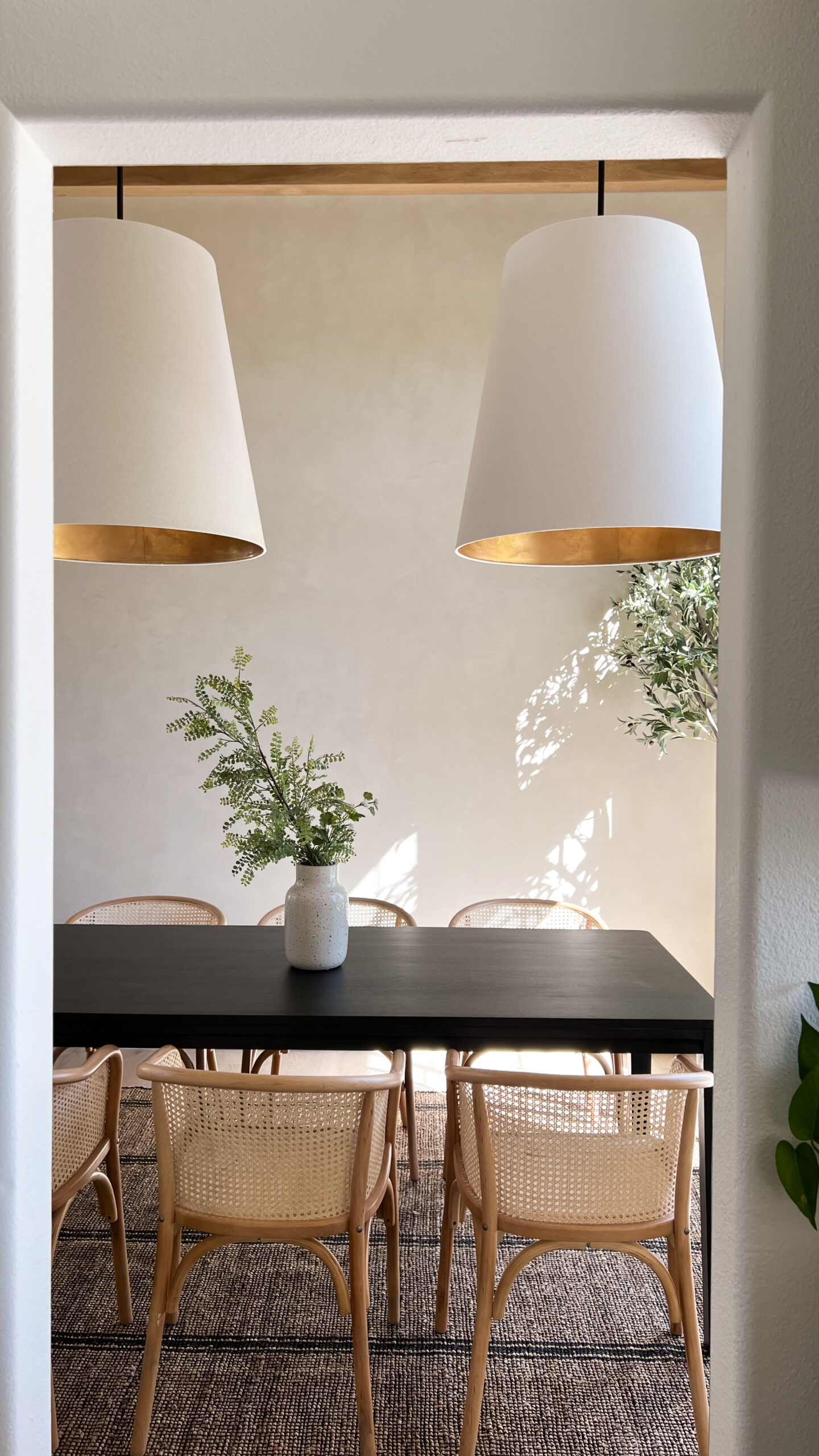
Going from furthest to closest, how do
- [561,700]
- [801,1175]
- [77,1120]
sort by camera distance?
[561,700] → [77,1120] → [801,1175]

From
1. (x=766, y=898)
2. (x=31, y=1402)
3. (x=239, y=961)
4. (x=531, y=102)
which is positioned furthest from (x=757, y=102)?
(x=239, y=961)

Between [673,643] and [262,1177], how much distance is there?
103 inches

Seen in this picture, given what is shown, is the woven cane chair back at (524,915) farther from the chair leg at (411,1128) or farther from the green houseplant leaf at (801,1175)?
the green houseplant leaf at (801,1175)

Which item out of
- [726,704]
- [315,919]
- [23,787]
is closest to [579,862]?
[315,919]

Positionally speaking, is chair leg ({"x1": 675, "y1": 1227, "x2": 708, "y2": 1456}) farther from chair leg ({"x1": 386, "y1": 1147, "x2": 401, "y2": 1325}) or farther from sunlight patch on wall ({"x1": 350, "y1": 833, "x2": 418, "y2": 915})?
sunlight patch on wall ({"x1": 350, "y1": 833, "x2": 418, "y2": 915})

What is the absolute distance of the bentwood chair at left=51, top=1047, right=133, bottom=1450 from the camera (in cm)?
186

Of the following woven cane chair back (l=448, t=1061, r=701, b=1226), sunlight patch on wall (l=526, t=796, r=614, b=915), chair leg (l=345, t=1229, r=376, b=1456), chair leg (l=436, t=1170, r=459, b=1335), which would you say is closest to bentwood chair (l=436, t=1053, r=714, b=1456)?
woven cane chair back (l=448, t=1061, r=701, b=1226)

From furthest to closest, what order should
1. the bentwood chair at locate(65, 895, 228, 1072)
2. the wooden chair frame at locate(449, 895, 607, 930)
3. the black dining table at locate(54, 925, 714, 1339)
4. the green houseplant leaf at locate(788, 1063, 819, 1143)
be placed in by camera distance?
the bentwood chair at locate(65, 895, 228, 1072)
the wooden chair frame at locate(449, 895, 607, 930)
the black dining table at locate(54, 925, 714, 1339)
the green houseplant leaf at locate(788, 1063, 819, 1143)

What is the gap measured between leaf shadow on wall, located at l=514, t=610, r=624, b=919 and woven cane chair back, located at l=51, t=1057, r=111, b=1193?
246cm

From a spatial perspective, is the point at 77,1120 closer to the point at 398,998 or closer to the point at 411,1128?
the point at 398,998

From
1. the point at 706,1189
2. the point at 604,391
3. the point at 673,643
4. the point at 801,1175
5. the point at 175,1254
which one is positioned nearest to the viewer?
the point at 801,1175

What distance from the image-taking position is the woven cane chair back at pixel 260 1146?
5.59 ft

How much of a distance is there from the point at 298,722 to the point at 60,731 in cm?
106

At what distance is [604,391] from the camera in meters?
1.68
